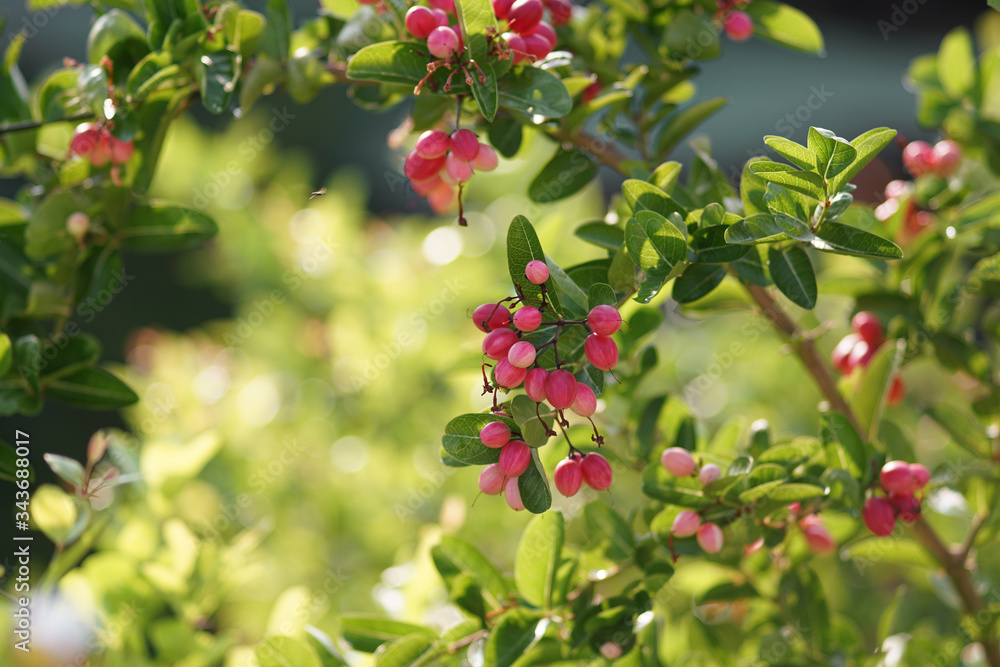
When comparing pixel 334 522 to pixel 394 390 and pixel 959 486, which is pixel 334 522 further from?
pixel 959 486

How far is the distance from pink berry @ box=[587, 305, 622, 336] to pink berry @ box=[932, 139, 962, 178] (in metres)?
0.67

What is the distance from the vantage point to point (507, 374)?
544 millimetres

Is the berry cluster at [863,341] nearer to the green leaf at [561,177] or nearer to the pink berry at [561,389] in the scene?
the green leaf at [561,177]

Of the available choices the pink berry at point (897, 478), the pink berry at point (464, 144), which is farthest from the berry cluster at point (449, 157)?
the pink berry at point (897, 478)

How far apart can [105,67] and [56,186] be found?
0.18 meters

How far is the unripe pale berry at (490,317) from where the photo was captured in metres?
0.58

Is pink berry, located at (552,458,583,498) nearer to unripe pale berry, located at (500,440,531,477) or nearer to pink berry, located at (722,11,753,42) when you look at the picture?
unripe pale berry, located at (500,440,531,477)

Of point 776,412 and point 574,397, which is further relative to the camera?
point 776,412

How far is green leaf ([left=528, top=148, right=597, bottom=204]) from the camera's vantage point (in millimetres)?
783

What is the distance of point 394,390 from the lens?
1.82 meters

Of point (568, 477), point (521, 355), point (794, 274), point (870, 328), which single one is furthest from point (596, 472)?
point (870, 328)

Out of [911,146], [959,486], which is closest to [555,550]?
[959,486]

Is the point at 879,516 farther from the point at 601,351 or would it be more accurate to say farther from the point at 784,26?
the point at 784,26

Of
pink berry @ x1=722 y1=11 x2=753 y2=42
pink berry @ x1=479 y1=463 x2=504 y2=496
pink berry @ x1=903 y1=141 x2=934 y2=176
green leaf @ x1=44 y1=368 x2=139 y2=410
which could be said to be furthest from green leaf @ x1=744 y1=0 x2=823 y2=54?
green leaf @ x1=44 y1=368 x2=139 y2=410
